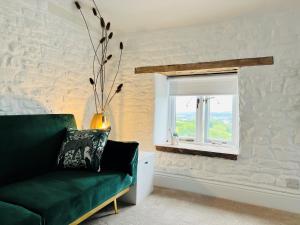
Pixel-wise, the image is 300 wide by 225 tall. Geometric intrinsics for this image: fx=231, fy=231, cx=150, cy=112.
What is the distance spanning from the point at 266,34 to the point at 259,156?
1294 millimetres

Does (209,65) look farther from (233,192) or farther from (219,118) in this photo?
(233,192)

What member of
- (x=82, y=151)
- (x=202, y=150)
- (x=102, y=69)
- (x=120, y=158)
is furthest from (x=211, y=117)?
(x=82, y=151)

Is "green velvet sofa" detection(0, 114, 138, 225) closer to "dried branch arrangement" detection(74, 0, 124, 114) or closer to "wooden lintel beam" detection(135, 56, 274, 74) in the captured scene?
"dried branch arrangement" detection(74, 0, 124, 114)

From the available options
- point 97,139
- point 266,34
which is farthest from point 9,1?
point 266,34

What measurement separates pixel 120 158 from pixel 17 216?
1049mm

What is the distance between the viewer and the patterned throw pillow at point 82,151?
1.98 meters

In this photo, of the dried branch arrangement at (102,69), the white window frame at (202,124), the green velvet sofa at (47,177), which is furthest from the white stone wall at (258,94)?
the green velvet sofa at (47,177)

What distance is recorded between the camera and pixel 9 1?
6.70 feet

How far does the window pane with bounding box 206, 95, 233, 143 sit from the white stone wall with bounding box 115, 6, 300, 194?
331mm

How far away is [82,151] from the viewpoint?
2.00 m

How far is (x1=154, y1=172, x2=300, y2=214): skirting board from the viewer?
2307 mm

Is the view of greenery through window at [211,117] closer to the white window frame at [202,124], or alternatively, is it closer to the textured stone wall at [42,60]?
the white window frame at [202,124]

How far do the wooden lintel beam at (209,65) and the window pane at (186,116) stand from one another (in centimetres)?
46

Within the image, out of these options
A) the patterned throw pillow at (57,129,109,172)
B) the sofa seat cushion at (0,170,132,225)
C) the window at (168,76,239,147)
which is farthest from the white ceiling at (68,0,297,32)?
the sofa seat cushion at (0,170,132,225)
